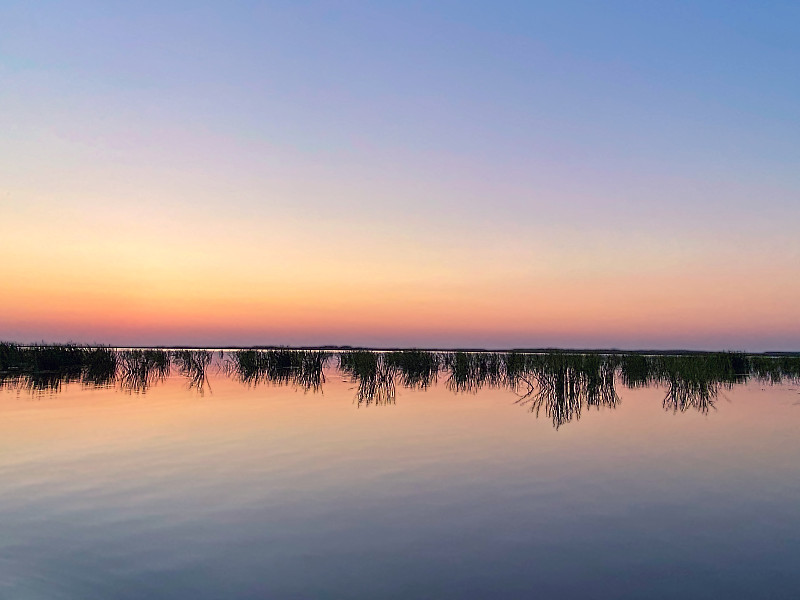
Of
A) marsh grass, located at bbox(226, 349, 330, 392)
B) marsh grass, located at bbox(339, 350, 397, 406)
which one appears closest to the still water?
marsh grass, located at bbox(339, 350, 397, 406)

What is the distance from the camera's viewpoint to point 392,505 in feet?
20.4

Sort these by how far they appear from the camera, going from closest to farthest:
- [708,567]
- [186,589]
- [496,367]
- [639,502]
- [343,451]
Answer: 1. [186,589]
2. [708,567]
3. [639,502]
4. [343,451]
5. [496,367]

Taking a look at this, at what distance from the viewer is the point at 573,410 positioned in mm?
14469

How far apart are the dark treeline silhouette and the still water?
3578 mm

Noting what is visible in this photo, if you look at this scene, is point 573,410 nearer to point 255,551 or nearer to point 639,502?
point 639,502

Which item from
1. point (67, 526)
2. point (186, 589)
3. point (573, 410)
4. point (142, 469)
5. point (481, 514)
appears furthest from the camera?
point (573, 410)

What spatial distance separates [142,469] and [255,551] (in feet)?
11.4

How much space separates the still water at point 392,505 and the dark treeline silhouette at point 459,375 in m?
3.58

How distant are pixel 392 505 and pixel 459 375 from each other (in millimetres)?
16811

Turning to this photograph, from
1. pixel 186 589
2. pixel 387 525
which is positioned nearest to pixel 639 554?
pixel 387 525

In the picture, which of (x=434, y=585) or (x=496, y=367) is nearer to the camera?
(x=434, y=585)

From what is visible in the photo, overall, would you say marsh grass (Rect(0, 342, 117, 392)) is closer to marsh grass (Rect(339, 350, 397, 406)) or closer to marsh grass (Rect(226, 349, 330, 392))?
marsh grass (Rect(226, 349, 330, 392))

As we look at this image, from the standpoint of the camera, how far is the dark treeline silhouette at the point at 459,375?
16.9 m

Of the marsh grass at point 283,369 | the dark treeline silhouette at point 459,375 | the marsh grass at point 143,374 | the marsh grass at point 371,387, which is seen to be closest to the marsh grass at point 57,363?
the dark treeline silhouette at point 459,375
